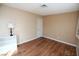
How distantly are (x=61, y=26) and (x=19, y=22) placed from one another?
2.03 metres

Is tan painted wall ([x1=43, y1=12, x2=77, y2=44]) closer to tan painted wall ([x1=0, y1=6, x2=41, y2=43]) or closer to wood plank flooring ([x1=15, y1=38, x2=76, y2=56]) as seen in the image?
wood plank flooring ([x1=15, y1=38, x2=76, y2=56])

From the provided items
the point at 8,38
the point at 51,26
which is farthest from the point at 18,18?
the point at 51,26

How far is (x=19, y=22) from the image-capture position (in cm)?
345

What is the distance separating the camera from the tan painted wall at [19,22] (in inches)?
111

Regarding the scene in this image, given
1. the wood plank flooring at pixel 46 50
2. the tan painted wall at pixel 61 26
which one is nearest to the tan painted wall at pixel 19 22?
the wood plank flooring at pixel 46 50

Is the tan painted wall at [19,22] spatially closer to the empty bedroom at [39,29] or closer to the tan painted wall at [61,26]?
the empty bedroom at [39,29]

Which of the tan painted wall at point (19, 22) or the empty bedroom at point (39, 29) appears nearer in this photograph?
the empty bedroom at point (39, 29)

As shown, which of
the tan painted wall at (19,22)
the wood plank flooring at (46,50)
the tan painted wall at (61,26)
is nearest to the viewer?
the wood plank flooring at (46,50)

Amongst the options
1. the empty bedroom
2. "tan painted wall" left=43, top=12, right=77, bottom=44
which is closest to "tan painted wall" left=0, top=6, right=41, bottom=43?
the empty bedroom

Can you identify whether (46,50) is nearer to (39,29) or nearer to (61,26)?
(61,26)

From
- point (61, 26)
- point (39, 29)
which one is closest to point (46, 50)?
point (61, 26)

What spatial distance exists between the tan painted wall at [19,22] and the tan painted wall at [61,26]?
2.81 ft

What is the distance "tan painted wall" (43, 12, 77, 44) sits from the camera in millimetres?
3347

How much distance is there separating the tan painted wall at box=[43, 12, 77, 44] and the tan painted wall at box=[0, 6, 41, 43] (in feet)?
2.81
